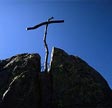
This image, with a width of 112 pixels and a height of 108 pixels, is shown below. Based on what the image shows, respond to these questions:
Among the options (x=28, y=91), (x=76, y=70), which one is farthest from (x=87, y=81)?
(x=28, y=91)

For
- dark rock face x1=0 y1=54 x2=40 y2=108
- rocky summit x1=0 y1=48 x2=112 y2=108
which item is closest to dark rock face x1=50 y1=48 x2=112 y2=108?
rocky summit x1=0 y1=48 x2=112 y2=108

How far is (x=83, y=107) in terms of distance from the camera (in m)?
17.2

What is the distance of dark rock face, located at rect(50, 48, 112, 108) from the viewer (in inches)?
683

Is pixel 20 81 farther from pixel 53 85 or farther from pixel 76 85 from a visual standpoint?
pixel 76 85

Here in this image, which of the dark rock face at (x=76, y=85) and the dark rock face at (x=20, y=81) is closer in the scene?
the dark rock face at (x=20, y=81)

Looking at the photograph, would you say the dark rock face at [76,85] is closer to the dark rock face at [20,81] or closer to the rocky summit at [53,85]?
the rocky summit at [53,85]

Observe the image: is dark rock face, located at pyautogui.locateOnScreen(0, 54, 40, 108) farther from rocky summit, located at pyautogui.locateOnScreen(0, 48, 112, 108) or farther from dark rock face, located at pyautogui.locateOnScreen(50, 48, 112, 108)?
dark rock face, located at pyautogui.locateOnScreen(50, 48, 112, 108)

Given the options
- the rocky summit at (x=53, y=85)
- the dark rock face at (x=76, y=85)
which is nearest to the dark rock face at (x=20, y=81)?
the rocky summit at (x=53, y=85)

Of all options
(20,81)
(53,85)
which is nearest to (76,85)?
(53,85)

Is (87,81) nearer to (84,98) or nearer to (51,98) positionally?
(84,98)

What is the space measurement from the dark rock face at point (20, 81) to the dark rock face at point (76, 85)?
43.2 inches

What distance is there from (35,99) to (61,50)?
4.31 metres

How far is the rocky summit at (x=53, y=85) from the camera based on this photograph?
17.3 meters

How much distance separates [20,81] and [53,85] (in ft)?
6.51
